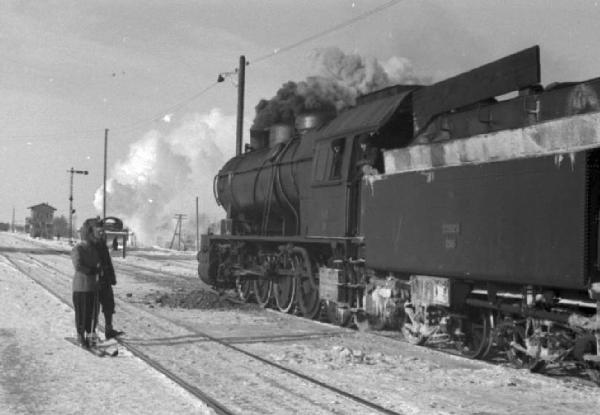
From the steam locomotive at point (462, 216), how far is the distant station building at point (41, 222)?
252ft

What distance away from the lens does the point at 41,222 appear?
85625 millimetres

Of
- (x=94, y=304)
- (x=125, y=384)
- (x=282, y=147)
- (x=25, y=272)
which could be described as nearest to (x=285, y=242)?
(x=282, y=147)

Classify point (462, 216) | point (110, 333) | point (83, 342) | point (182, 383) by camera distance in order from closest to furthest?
point (182, 383) < point (462, 216) < point (83, 342) < point (110, 333)

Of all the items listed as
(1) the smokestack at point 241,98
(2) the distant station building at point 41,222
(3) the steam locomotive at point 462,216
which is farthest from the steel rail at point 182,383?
(2) the distant station building at point 41,222

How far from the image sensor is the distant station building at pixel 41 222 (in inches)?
3263

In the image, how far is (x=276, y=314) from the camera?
1260 centimetres

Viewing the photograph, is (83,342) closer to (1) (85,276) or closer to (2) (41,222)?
(1) (85,276)

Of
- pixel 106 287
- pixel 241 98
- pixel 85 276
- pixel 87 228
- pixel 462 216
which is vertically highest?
pixel 241 98

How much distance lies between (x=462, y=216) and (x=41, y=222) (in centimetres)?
8556

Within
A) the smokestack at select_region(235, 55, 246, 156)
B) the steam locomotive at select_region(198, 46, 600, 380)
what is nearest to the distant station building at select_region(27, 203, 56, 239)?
the smokestack at select_region(235, 55, 246, 156)

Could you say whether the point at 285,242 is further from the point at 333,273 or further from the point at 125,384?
the point at 125,384

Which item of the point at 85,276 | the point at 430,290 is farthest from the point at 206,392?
the point at 430,290

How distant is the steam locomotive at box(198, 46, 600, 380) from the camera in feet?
20.8

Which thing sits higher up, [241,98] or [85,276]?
[241,98]
